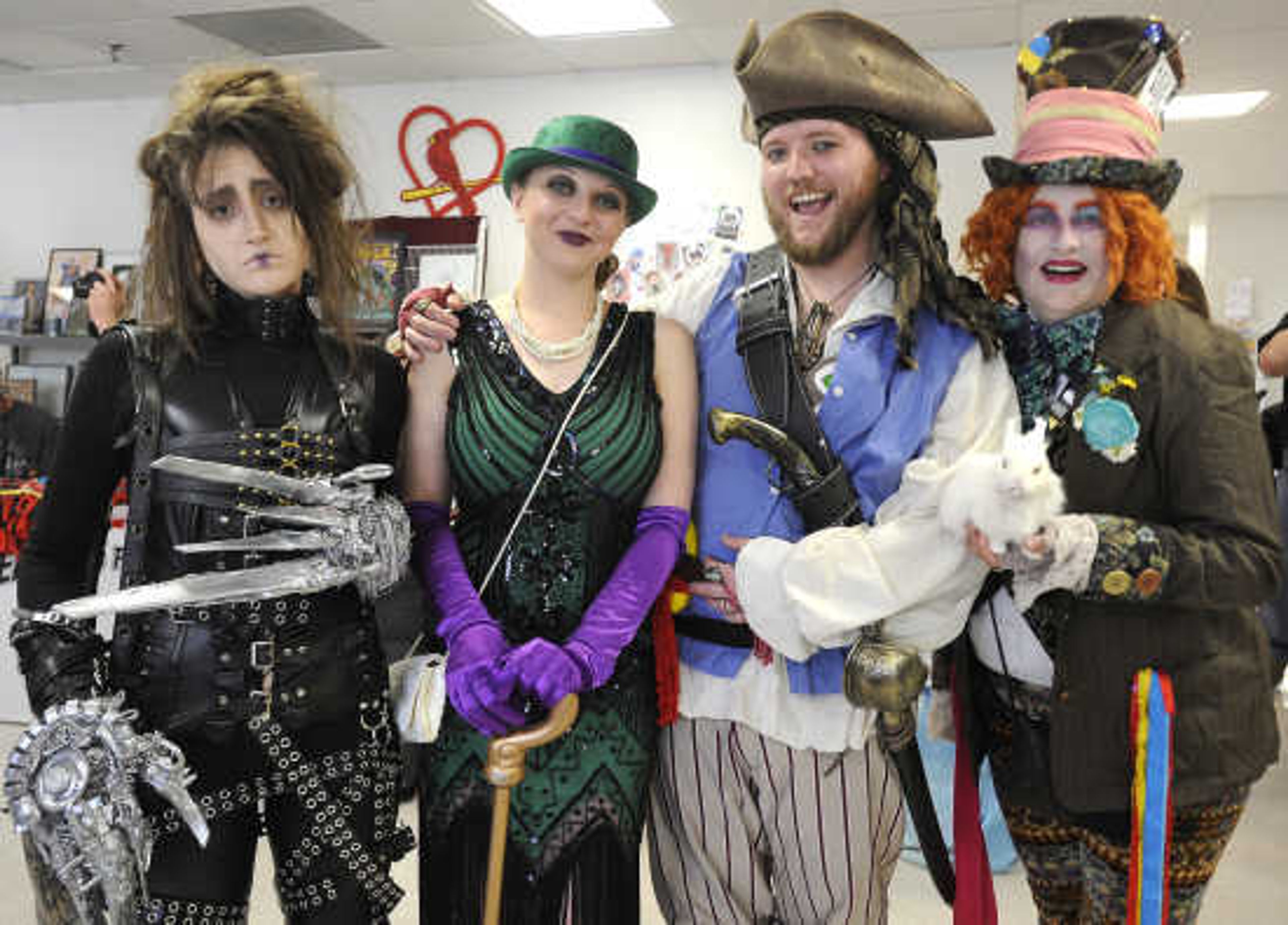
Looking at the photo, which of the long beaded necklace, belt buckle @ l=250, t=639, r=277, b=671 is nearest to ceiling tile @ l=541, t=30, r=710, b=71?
the long beaded necklace

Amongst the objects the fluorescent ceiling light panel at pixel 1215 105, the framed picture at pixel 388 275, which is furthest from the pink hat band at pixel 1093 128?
the fluorescent ceiling light panel at pixel 1215 105

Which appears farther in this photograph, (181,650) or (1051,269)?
(1051,269)

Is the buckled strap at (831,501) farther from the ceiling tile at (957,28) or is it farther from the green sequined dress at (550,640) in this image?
the ceiling tile at (957,28)

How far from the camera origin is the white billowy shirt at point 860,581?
4.85ft

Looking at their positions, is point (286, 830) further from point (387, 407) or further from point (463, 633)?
point (387, 407)

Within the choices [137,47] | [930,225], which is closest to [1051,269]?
[930,225]

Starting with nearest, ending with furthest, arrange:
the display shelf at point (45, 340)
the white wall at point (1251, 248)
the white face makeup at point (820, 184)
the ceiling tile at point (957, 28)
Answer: the white face makeup at point (820, 184) < the ceiling tile at point (957, 28) < the display shelf at point (45, 340) < the white wall at point (1251, 248)

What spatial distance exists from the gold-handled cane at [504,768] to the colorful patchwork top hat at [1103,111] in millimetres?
1108

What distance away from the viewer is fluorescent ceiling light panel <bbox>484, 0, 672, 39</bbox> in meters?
4.28

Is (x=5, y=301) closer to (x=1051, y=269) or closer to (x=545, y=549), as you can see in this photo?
(x=545, y=549)

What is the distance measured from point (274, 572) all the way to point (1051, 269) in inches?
50.9

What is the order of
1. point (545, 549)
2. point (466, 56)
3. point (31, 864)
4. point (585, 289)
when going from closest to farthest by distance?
point (31, 864), point (545, 549), point (585, 289), point (466, 56)

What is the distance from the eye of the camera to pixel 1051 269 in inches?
67.7

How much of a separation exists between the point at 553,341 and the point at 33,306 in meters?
5.41
